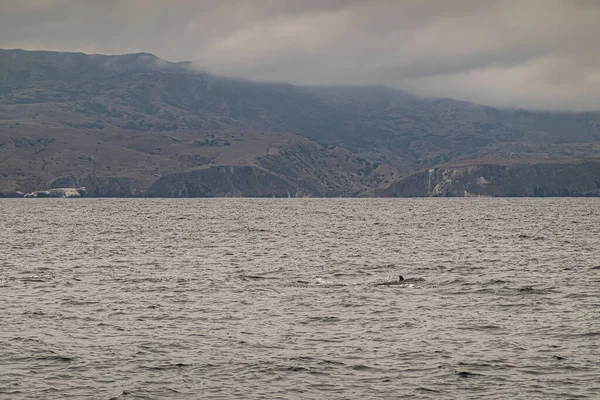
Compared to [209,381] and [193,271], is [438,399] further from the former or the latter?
[193,271]

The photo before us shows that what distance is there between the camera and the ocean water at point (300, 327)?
1403 inches

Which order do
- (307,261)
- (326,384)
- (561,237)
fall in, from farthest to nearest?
(561,237) → (307,261) → (326,384)

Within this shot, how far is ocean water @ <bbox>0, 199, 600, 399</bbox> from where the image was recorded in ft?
117

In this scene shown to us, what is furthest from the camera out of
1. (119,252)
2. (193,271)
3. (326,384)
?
(119,252)

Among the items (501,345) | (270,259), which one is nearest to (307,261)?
(270,259)

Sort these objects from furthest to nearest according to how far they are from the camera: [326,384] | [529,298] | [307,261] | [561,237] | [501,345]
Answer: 1. [561,237]
2. [307,261]
3. [529,298]
4. [501,345]
5. [326,384]

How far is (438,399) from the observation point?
33.4m

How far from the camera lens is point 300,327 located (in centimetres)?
4788

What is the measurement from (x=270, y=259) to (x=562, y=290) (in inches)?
1504

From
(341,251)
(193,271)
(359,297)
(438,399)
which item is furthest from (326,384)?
(341,251)

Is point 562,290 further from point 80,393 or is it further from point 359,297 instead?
point 80,393

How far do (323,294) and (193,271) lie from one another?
70.5 feet

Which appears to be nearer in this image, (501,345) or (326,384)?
(326,384)

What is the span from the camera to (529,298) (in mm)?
58438
